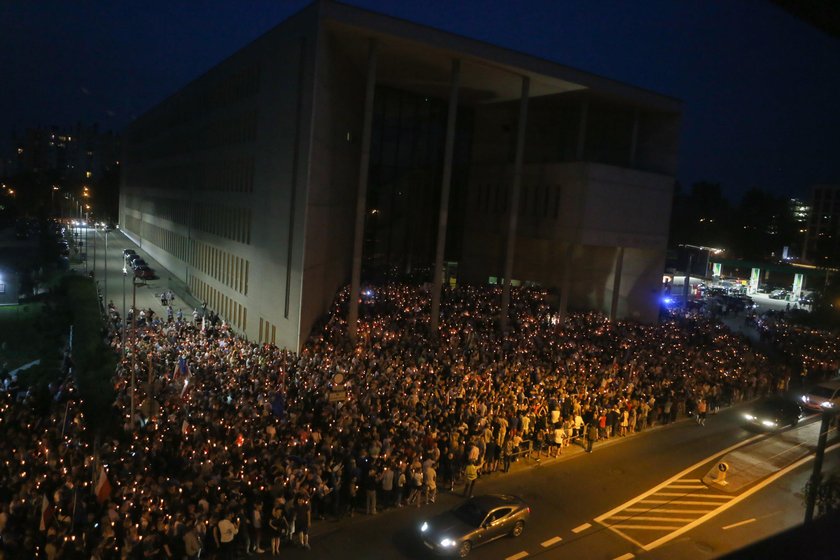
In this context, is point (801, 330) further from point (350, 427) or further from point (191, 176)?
point (191, 176)

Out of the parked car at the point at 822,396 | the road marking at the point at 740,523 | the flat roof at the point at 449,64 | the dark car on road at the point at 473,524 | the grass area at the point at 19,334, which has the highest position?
the flat roof at the point at 449,64

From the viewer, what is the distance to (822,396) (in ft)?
77.9

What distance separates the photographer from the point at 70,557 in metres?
9.81

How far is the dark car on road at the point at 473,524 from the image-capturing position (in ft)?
39.4

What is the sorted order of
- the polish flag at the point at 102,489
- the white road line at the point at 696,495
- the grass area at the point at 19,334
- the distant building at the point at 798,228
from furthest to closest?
1. the distant building at the point at 798,228
2. the grass area at the point at 19,334
3. the white road line at the point at 696,495
4. the polish flag at the point at 102,489

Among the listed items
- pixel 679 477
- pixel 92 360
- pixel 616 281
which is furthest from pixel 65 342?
pixel 616 281

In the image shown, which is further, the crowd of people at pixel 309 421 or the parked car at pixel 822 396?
the parked car at pixel 822 396

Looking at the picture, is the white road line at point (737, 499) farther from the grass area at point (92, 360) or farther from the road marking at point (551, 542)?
the grass area at point (92, 360)

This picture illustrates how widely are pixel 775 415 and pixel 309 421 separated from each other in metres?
16.6

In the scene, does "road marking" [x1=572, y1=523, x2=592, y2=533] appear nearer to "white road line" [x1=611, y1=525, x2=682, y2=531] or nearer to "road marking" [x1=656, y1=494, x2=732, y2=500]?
"white road line" [x1=611, y1=525, x2=682, y2=531]

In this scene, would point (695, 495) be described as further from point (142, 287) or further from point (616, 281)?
point (142, 287)

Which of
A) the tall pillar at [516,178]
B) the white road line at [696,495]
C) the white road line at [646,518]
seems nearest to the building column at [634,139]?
the tall pillar at [516,178]

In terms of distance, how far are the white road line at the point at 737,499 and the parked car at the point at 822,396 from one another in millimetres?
3554

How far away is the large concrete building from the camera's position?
24.9 meters
